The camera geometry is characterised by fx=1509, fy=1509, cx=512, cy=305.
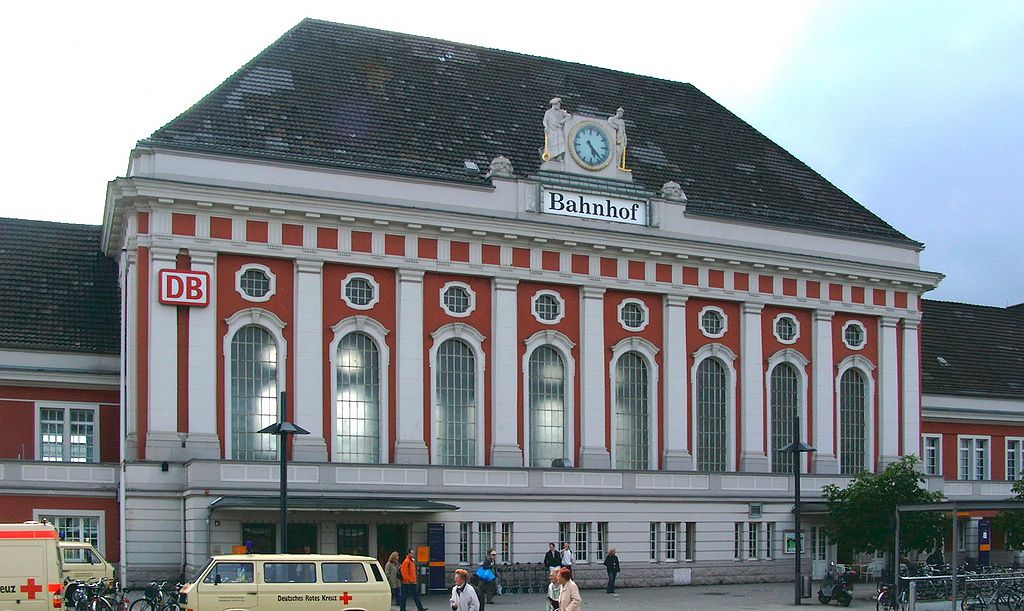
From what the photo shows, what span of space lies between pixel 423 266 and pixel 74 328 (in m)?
12.3

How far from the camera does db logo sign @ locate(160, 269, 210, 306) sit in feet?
150

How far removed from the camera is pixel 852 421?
58.9m

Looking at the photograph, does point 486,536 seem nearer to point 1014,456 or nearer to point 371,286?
point 371,286

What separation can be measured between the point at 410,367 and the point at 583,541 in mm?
8374

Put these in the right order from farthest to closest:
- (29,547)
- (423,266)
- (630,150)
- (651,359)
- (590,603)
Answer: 1. (630,150)
2. (651,359)
3. (423,266)
4. (590,603)
5. (29,547)

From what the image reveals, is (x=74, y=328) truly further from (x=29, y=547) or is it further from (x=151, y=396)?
(x=29, y=547)

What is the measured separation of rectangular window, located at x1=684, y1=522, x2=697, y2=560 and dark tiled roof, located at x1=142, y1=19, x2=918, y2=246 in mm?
11513

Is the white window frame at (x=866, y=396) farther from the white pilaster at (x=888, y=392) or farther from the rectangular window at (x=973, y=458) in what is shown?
the rectangular window at (x=973, y=458)

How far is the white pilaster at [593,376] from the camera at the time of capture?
52.7m

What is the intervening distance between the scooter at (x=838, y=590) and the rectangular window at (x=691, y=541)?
8.46m

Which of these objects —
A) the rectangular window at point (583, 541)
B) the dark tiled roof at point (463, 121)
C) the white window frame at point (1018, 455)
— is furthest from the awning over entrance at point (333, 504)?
the white window frame at point (1018, 455)

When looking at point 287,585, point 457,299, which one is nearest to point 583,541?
point 457,299

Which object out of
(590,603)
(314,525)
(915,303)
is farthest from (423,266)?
(915,303)

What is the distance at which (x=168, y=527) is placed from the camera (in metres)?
44.7
